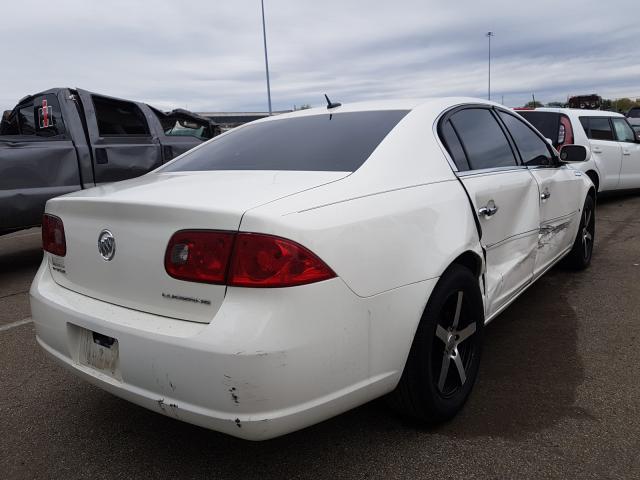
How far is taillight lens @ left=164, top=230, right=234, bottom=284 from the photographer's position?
5.97 ft

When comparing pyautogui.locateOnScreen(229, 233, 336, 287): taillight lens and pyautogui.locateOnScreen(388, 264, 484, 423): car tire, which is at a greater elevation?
pyautogui.locateOnScreen(229, 233, 336, 287): taillight lens

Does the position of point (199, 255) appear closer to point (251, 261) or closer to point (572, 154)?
point (251, 261)

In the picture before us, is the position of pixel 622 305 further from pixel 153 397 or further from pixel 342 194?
pixel 153 397

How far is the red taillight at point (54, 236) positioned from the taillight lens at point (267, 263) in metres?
1.01

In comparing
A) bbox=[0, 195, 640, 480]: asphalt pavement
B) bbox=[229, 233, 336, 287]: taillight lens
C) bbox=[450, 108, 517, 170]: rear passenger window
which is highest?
bbox=[450, 108, 517, 170]: rear passenger window

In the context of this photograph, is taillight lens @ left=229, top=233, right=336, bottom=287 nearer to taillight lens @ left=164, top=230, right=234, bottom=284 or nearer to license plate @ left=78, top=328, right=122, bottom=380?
taillight lens @ left=164, top=230, right=234, bottom=284

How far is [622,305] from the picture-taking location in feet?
13.0

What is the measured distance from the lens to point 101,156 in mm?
5902

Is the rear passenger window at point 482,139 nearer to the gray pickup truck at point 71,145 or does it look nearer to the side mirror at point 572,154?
the side mirror at point 572,154

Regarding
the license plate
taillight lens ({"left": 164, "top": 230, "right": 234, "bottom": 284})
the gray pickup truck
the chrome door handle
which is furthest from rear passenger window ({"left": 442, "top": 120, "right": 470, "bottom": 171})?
the gray pickup truck

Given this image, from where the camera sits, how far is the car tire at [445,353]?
223 cm

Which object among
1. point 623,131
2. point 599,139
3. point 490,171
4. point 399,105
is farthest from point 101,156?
point 623,131

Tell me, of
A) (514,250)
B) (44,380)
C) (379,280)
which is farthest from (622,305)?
(44,380)

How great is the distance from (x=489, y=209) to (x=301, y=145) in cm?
100
